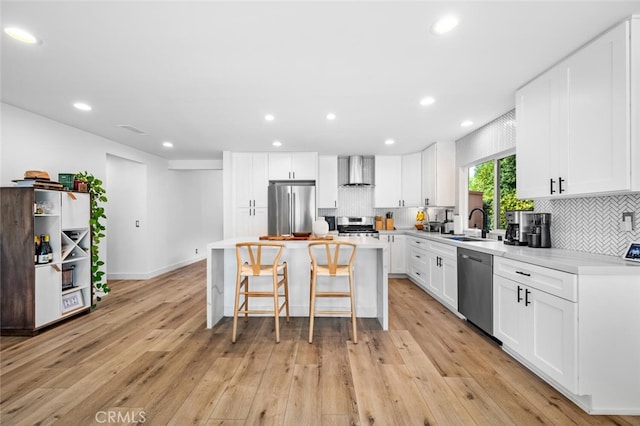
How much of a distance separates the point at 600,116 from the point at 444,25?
1.23 metres

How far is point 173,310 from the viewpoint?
368cm

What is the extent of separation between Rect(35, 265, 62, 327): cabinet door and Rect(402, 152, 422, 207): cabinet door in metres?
5.39

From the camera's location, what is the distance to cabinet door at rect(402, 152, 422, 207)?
5613mm

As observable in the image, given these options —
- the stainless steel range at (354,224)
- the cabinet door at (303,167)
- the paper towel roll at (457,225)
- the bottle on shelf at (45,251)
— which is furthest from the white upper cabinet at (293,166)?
the bottle on shelf at (45,251)

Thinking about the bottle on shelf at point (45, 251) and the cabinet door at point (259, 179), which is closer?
the bottle on shelf at point (45, 251)

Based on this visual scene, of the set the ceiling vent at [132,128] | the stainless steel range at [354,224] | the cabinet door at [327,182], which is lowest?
the stainless steel range at [354,224]

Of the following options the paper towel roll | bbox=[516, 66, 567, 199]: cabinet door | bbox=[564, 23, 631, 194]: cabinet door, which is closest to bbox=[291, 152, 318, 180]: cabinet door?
the paper towel roll

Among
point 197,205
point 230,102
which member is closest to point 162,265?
point 197,205

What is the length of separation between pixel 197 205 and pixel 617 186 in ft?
24.5

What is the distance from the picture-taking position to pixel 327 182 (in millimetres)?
5793

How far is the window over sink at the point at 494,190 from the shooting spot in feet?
11.8

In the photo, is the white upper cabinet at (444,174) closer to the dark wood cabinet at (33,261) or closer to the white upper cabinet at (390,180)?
the white upper cabinet at (390,180)

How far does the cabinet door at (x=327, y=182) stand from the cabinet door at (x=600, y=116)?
3.96 m

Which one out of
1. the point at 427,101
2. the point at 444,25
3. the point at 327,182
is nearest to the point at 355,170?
the point at 327,182
